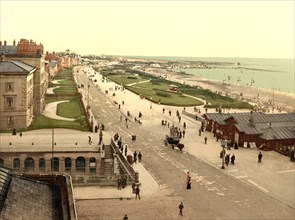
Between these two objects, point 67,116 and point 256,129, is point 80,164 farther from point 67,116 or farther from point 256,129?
point 67,116

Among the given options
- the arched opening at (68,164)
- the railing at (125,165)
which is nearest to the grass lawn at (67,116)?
the arched opening at (68,164)

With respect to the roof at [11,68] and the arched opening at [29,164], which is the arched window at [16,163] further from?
the roof at [11,68]

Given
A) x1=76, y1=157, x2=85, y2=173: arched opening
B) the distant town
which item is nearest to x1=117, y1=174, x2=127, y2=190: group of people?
the distant town

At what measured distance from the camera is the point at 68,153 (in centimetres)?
4219

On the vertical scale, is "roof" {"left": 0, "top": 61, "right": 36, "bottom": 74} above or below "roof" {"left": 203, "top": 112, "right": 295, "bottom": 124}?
above

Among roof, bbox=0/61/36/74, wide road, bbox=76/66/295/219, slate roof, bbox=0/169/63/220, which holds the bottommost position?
wide road, bbox=76/66/295/219

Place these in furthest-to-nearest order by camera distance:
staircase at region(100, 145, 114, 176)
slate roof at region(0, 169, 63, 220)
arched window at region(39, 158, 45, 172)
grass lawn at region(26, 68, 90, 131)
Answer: grass lawn at region(26, 68, 90, 131) → staircase at region(100, 145, 114, 176) → arched window at region(39, 158, 45, 172) → slate roof at region(0, 169, 63, 220)

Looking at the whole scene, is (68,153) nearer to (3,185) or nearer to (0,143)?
(0,143)

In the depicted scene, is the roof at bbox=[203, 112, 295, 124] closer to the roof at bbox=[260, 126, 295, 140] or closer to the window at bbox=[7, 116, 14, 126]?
the roof at bbox=[260, 126, 295, 140]

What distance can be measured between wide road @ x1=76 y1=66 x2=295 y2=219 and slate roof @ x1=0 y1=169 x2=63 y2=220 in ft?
45.3

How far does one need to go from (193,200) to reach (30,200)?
20.4 meters

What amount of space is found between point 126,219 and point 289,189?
15.6m

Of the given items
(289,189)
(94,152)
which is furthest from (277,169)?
(94,152)

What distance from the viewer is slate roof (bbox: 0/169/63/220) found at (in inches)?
515
